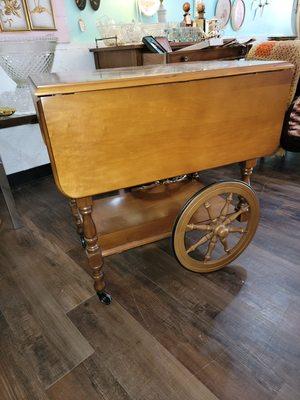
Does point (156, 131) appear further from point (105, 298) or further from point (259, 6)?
point (259, 6)

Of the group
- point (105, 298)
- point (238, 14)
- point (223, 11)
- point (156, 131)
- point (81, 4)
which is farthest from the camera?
point (238, 14)

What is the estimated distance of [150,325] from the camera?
3.61 feet

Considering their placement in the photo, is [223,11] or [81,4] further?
[223,11]

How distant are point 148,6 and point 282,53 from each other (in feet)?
4.27

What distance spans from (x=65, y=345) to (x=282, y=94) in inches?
50.5

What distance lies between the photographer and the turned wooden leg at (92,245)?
3.22ft

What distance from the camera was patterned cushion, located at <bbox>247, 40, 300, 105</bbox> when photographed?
79.6 inches

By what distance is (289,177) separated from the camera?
2.23 metres

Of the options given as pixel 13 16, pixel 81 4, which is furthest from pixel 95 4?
pixel 13 16

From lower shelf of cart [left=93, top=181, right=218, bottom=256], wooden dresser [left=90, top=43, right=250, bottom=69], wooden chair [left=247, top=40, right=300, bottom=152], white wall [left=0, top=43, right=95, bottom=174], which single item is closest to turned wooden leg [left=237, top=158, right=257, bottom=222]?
lower shelf of cart [left=93, top=181, right=218, bottom=256]

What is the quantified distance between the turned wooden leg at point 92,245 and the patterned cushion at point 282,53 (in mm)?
1868

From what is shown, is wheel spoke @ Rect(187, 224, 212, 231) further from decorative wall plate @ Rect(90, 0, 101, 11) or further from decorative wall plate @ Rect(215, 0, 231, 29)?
decorative wall plate @ Rect(215, 0, 231, 29)

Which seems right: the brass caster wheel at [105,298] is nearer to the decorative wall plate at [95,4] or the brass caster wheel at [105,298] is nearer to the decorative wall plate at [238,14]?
the decorative wall plate at [95,4]

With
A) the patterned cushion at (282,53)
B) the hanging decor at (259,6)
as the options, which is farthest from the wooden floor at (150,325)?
the hanging decor at (259,6)
